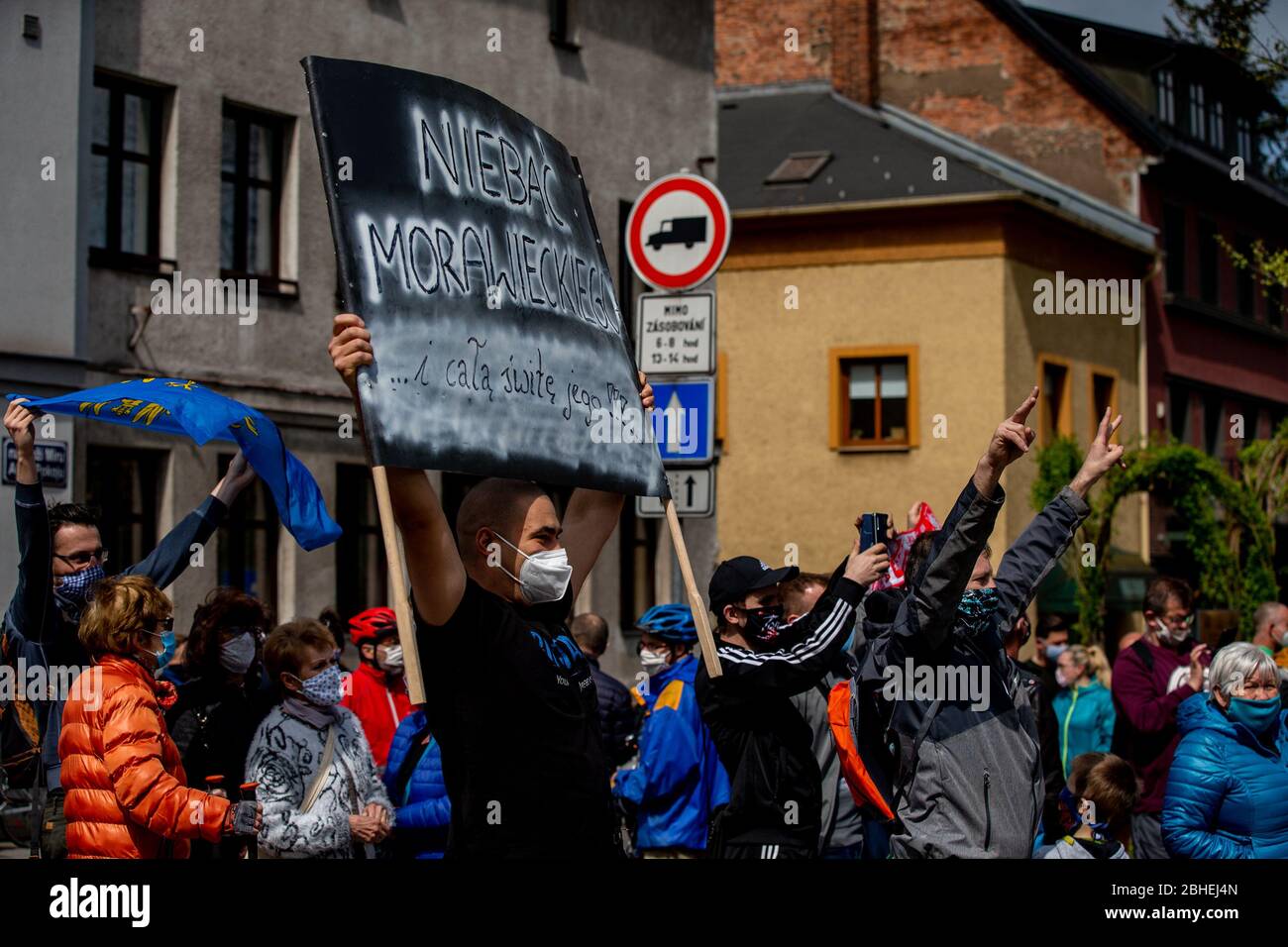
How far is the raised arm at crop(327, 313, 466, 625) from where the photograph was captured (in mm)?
4488

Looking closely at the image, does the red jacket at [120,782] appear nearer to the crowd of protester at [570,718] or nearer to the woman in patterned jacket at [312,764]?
the crowd of protester at [570,718]

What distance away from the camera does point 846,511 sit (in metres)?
32.0

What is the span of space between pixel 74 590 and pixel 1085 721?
7387 mm

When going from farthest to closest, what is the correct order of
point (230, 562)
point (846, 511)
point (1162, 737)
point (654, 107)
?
point (846, 511)
point (654, 107)
point (230, 562)
point (1162, 737)

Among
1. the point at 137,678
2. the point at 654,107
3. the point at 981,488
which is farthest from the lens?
the point at 654,107

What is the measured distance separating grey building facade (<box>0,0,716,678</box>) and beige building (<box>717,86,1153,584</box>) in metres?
10.7

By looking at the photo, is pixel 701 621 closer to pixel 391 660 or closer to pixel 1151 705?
pixel 391 660

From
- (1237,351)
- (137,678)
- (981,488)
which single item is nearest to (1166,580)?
(981,488)

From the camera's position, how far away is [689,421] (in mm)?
10516

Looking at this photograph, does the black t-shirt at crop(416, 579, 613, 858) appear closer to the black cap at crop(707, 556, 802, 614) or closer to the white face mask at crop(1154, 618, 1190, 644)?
the black cap at crop(707, 556, 802, 614)

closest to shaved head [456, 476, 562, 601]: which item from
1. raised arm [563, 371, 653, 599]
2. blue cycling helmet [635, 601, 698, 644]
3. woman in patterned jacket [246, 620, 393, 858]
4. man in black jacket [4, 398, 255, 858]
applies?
raised arm [563, 371, 653, 599]

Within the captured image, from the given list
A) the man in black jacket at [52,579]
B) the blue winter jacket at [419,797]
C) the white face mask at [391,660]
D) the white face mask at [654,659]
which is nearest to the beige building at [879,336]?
the white face mask at [654,659]

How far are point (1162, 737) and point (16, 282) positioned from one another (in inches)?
405
